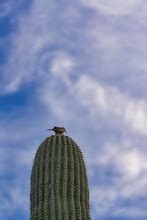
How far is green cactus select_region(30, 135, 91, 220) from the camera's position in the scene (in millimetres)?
16375

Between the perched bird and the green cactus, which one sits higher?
the perched bird

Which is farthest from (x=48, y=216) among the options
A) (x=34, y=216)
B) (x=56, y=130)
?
(x=56, y=130)

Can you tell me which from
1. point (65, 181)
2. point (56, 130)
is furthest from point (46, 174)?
point (56, 130)

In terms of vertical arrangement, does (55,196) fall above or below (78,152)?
below

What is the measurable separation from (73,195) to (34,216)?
101cm

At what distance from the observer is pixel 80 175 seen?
17.2 metres

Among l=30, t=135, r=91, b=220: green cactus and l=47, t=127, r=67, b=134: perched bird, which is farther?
l=47, t=127, r=67, b=134: perched bird

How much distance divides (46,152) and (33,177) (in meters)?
0.68

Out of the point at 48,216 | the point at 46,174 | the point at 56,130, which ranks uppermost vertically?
the point at 56,130

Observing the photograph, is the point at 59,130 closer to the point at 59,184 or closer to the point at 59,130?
the point at 59,130

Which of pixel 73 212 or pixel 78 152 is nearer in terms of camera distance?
pixel 73 212

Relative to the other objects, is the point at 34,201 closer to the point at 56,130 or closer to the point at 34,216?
the point at 34,216

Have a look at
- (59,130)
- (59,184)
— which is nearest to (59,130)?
(59,130)

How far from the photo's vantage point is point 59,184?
54.5 ft
